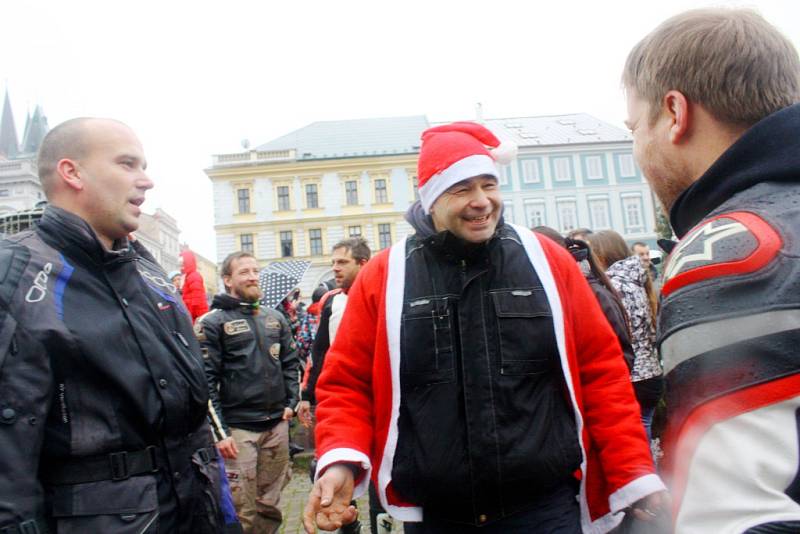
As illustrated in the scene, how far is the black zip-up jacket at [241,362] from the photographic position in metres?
5.04

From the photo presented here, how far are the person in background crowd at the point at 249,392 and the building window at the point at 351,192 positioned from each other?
4206 cm

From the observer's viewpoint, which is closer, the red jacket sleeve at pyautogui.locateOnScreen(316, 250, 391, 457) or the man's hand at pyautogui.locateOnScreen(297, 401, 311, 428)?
the red jacket sleeve at pyautogui.locateOnScreen(316, 250, 391, 457)

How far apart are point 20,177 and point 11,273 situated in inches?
3066

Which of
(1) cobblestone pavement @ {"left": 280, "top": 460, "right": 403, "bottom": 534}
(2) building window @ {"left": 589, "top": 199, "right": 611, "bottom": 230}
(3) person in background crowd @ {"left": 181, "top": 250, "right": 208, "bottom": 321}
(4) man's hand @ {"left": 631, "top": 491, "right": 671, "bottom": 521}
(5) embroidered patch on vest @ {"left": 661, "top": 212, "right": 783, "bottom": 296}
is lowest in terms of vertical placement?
(1) cobblestone pavement @ {"left": 280, "top": 460, "right": 403, "bottom": 534}

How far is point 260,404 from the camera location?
201 inches

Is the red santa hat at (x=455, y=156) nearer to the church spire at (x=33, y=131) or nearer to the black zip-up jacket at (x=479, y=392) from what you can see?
the black zip-up jacket at (x=479, y=392)

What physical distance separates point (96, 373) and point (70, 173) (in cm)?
89

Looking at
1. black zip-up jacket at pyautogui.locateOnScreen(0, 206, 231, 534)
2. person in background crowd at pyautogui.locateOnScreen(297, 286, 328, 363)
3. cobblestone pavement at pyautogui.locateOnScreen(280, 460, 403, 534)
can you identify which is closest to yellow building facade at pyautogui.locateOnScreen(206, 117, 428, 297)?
person in background crowd at pyautogui.locateOnScreen(297, 286, 328, 363)

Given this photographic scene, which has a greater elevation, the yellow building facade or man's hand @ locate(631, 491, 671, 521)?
the yellow building facade

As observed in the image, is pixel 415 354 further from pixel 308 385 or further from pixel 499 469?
pixel 308 385

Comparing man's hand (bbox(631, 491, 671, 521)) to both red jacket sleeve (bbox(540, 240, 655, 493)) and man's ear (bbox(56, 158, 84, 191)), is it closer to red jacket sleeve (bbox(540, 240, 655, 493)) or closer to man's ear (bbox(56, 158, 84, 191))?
red jacket sleeve (bbox(540, 240, 655, 493))

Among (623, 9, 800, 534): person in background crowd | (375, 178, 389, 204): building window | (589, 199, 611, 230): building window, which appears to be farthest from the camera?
(375, 178, 389, 204): building window

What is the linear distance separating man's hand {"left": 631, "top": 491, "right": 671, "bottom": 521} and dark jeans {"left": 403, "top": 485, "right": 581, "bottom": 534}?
0.26 meters

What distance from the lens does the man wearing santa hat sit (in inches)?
83.0
